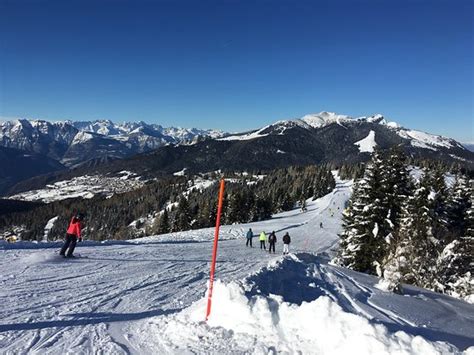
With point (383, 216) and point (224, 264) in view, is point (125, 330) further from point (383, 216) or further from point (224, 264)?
point (383, 216)

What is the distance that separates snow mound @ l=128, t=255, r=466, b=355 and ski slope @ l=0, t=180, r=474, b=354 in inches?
0.7

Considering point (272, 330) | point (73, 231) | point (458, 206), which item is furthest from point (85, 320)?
point (458, 206)

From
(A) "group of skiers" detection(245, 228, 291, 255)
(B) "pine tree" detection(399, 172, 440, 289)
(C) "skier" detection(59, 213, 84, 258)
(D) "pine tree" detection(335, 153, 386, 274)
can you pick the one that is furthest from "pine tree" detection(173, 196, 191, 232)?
(C) "skier" detection(59, 213, 84, 258)

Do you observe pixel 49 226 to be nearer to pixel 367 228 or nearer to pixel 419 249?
pixel 367 228

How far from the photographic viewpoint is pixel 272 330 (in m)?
6.45

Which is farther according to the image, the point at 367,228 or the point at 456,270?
the point at 367,228

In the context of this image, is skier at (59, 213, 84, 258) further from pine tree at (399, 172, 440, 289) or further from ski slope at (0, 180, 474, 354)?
pine tree at (399, 172, 440, 289)

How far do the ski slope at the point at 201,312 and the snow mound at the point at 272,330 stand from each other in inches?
0.7

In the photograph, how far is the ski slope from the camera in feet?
19.6

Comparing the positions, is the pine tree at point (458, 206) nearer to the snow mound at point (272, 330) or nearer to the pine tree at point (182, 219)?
the snow mound at point (272, 330)

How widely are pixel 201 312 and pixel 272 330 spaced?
1605 mm

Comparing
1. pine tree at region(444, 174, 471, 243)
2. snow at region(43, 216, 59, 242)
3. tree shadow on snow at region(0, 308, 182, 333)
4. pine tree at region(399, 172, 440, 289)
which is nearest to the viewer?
tree shadow on snow at region(0, 308, 182, 333)

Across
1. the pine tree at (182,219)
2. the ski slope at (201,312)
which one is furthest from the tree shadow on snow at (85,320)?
the pine tree at (182,219)

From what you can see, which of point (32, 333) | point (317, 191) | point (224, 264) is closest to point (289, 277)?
point (224, 264)
